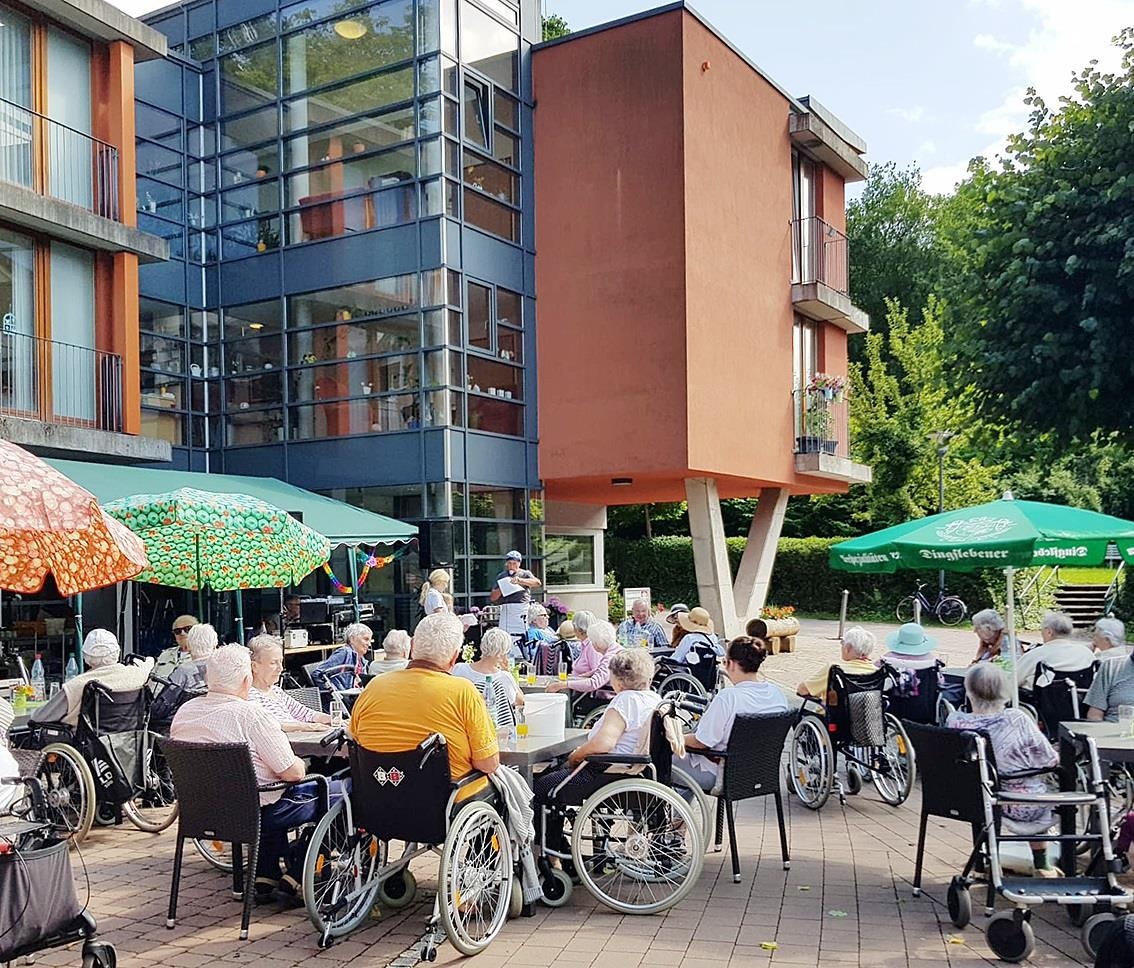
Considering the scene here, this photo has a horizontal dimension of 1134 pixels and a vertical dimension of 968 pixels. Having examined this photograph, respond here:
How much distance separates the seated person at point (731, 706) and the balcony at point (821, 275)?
49.6 feet

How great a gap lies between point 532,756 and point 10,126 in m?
12.3

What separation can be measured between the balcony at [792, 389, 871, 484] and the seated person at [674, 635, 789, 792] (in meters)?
14.4

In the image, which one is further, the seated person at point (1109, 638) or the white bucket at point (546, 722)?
the seated person at point (1109, 638)

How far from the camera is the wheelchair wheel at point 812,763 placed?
307 inches

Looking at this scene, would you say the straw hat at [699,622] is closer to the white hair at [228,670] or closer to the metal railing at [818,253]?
the white hair at [228,670]

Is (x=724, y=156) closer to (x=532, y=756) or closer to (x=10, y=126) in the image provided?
(x=10, y=126)

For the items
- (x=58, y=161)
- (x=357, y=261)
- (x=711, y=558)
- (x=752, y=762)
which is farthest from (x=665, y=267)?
(x=752, y=762)

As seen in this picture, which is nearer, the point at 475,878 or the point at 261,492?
the point at 475,878

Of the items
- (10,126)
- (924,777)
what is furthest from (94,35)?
(924,777)

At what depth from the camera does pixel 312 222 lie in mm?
18406

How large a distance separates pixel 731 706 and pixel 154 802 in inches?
163

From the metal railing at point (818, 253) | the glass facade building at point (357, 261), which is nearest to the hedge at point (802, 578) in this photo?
the metal railing at point (818, 253)

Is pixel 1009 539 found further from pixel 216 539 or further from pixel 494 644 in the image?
pixel 216 539

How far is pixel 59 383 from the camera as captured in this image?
1459 centimetres
